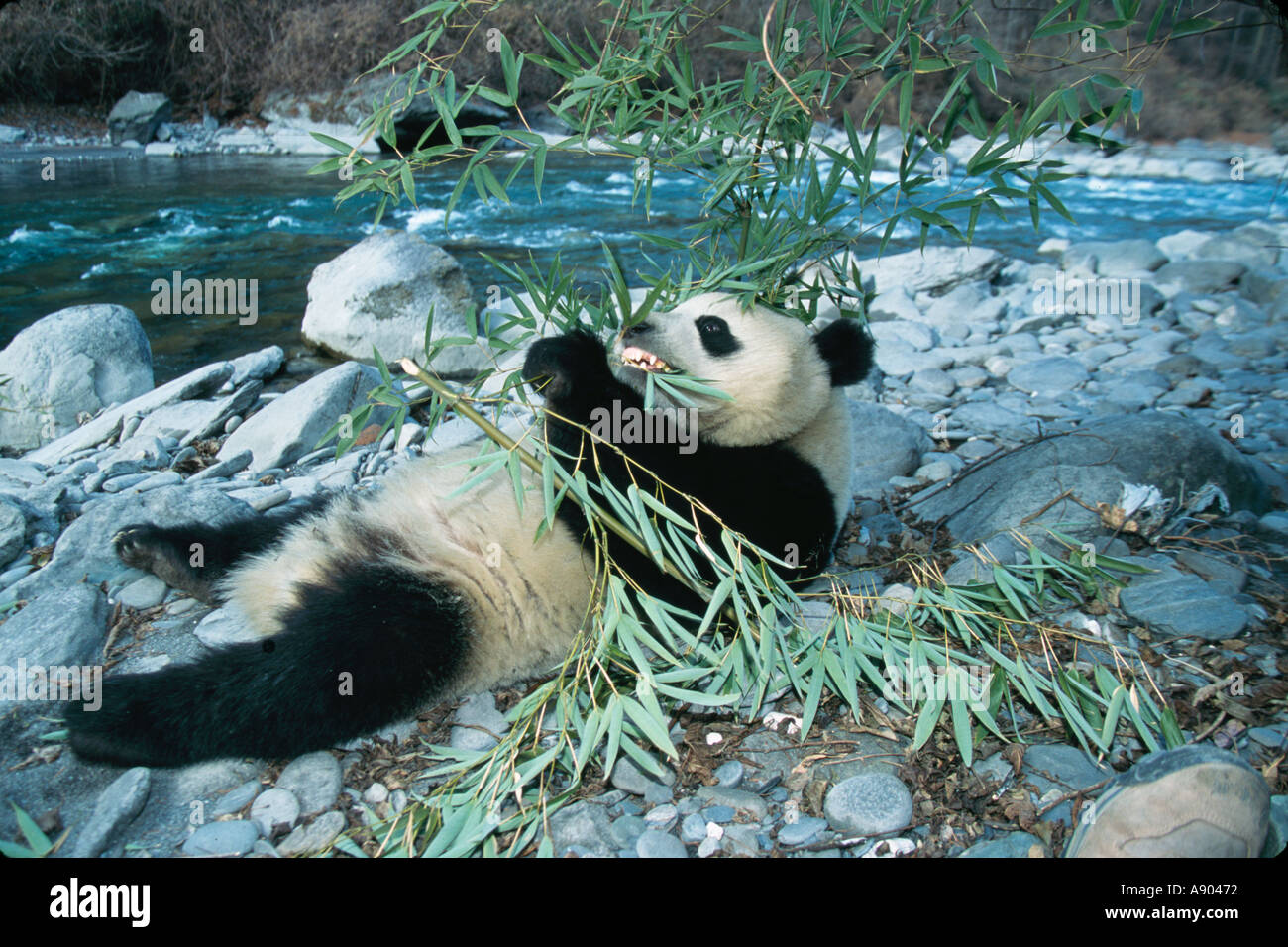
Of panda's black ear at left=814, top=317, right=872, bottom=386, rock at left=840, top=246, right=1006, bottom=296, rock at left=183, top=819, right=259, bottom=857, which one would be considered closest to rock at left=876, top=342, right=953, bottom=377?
rock at left=840, top=246, right=1006, bottom=296

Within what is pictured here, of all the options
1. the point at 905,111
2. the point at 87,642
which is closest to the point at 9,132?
the point at 87,642

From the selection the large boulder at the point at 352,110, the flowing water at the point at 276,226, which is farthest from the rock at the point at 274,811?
the large boulder at the point at 352,110

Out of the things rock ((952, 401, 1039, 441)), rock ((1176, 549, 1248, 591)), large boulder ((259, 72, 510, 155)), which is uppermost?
large boulder ((259, 72, 510, 155))

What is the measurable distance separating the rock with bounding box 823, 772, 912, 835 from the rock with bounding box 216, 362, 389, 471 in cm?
308

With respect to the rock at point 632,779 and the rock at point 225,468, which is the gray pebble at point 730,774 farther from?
the rock at point 225,468

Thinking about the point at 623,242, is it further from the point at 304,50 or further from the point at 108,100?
the point at 108,100

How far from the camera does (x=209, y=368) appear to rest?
17.8 ft

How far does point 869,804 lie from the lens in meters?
2.04

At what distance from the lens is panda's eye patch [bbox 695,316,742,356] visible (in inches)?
107

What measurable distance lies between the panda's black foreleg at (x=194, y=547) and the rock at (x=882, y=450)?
2.38 metres

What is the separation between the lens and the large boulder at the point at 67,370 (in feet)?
17.3

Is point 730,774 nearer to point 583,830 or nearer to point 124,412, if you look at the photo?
point 583,830

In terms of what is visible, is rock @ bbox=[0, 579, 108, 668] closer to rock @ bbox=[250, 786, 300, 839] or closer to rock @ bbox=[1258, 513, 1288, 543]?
rock @ bbox=[250, 786, 300, 839]

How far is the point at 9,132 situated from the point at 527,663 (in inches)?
871
